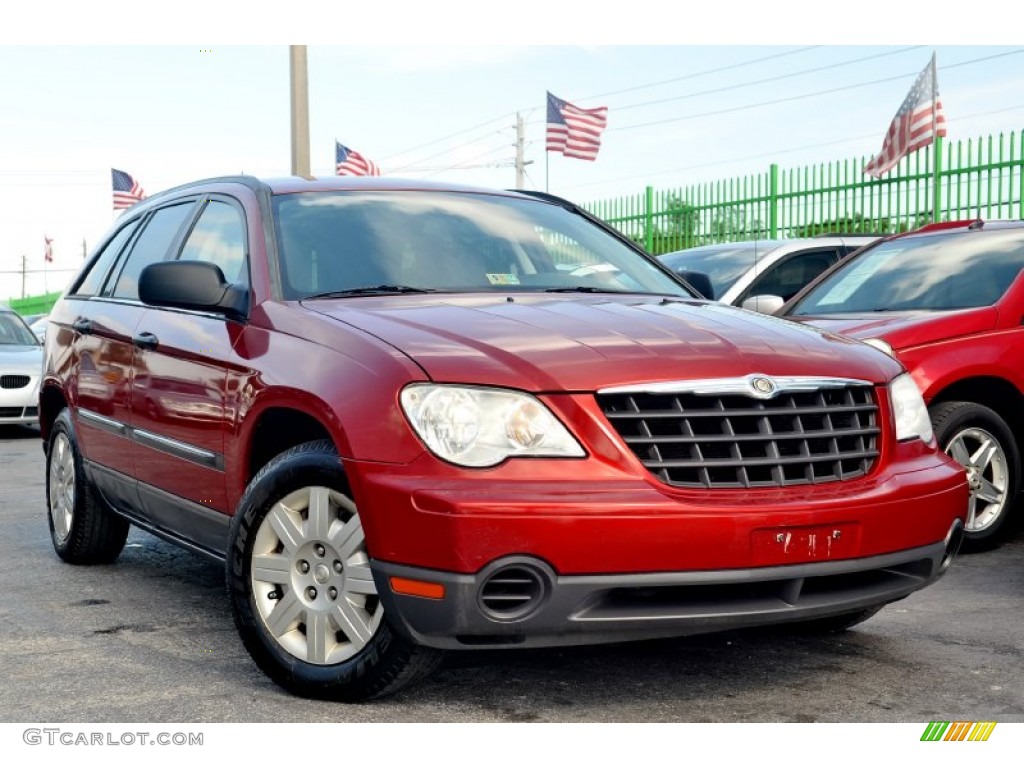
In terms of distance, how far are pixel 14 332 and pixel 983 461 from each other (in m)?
12.4

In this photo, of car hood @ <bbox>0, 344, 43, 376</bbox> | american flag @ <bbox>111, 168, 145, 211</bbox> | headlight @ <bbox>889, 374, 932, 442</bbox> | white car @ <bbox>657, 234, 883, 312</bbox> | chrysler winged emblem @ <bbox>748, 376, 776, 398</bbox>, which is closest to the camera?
chrysler winged emblem @ <bbox>748, 376, 776, 398</bbox>

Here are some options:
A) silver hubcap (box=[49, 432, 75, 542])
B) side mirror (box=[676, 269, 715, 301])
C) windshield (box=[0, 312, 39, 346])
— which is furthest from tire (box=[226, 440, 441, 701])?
windshield (box=[0, 312, 39, 346])

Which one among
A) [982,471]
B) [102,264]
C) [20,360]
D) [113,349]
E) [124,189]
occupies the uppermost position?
[124,189]

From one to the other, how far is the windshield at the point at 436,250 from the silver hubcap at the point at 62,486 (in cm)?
219

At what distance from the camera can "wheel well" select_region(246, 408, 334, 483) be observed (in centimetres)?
450

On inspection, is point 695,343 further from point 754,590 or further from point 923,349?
point 923,349

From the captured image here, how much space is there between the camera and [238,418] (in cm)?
468

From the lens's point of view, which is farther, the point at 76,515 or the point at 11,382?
the point at 11,382

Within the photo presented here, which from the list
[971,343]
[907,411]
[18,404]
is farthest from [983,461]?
[18,404]

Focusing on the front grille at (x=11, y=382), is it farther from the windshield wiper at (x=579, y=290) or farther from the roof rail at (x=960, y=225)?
the windshield wiper at (x=579, y=290)

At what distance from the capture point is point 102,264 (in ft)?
22.6

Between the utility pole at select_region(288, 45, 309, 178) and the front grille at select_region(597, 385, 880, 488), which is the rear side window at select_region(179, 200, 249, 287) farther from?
the utility pole at select_region(288, 45, 309, 178)

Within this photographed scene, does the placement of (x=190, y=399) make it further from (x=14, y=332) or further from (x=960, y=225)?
(x=14, y=332)

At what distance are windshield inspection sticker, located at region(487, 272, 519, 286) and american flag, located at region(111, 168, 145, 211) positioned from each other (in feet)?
85.9
